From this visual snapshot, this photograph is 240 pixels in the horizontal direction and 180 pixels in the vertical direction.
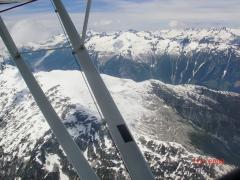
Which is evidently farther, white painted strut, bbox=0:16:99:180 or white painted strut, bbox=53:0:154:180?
white painted strut, bbox=0:16:99:180

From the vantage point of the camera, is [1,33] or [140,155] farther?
[1,33]

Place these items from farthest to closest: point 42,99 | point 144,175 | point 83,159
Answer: point 42,99 < point 83,159 < point 144,175

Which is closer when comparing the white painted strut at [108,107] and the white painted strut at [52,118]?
the white painted strut at [108,107]

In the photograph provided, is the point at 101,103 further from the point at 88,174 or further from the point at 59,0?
the point at 59,0

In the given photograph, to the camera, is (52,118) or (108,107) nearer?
(108,107)

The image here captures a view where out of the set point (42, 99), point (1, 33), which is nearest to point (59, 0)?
point (1, 33)

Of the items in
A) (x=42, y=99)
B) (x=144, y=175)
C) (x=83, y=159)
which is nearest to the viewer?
(x=144, y=175)

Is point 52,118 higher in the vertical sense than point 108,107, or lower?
lower

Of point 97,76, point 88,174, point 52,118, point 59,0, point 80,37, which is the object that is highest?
point 59,0
